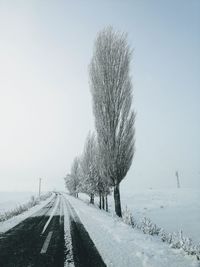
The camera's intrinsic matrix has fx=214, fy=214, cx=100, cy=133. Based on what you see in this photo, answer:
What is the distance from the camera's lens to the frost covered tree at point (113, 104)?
45.2 ft

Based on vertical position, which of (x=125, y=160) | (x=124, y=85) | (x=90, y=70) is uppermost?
(x=90, y=70)

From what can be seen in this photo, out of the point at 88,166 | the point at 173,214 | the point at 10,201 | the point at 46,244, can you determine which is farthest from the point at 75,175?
the point at 46,244

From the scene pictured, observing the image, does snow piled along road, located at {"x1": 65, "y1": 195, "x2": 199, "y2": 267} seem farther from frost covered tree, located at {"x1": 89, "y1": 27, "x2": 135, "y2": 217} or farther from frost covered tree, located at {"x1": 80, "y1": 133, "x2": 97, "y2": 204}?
frost covered tree, located at {"x1": 80, "y1": 133, "x2": 97, "y2": 204}

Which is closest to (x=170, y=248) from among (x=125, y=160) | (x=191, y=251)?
(x=191, y=251)

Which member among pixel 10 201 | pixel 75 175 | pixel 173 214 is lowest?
pixel 10 201

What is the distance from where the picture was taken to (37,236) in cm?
744

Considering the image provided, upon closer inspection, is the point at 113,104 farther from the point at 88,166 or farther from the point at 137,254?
the point at 88,166

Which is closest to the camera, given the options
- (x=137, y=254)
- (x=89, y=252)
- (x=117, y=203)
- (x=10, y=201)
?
(x=137, y=254)

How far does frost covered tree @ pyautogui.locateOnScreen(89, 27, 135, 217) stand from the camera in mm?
13766

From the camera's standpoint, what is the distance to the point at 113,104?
47.6ft

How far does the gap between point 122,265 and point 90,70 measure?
14.1 meters

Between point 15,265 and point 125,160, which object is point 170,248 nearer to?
point 15,265

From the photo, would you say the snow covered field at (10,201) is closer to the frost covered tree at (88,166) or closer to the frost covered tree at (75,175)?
the frost covered tree at (88,166)

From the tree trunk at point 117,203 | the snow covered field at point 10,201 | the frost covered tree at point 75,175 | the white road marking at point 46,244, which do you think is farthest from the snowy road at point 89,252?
the frost covered tree at point 75,175
